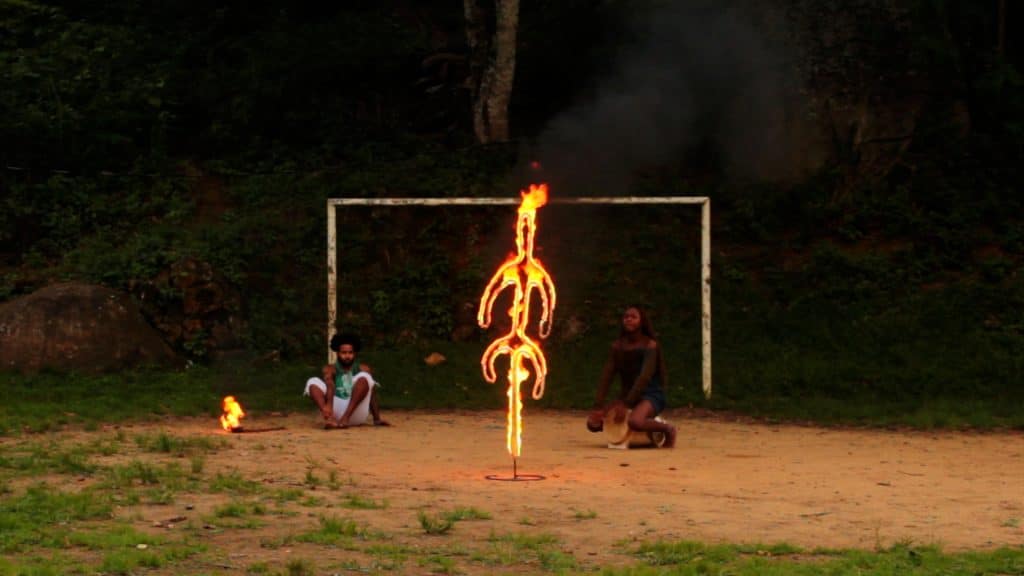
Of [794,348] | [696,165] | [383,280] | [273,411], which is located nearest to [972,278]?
[794,348]

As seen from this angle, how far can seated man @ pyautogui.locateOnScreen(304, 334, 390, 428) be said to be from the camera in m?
17.7

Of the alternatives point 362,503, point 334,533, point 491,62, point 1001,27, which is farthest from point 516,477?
point 1001,27

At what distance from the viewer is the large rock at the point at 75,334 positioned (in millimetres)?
21531

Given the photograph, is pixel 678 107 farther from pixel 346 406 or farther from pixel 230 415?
pixel 230 415

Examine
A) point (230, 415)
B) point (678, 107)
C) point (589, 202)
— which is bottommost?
point (230, 415)

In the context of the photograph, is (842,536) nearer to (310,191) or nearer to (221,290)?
(221,290)

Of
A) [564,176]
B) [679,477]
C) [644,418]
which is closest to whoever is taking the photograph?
[679,477]

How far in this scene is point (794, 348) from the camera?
72.8ft

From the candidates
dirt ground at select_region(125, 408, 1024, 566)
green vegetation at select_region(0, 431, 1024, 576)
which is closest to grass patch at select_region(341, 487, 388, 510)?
green vegetation at select_region(0, 431, 1024, 576)

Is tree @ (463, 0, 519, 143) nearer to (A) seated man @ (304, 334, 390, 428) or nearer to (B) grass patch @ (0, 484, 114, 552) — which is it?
(A) seated man @ (304, 334, 390, 428)

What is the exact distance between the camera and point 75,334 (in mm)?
21703

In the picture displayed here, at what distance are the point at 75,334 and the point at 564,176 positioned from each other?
26.5 feet

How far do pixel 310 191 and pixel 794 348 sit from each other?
27.2 ft

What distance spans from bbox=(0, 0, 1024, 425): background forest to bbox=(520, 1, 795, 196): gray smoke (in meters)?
0.04
